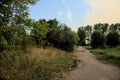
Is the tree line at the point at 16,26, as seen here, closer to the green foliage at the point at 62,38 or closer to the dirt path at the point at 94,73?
the dirt path at the point at 94,73

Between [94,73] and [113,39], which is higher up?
[113,39]

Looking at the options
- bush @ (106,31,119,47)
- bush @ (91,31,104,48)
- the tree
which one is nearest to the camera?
bush @ (106,31,119,47)

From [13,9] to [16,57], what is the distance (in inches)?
110

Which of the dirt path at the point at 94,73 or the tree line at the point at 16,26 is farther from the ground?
the tree line at the point at 16,26

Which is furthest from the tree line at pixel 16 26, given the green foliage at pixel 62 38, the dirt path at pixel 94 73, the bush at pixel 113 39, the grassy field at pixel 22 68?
the bush at pixel 113 39

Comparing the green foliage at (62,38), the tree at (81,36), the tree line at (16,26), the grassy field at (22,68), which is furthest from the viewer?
the tree at (81,36)

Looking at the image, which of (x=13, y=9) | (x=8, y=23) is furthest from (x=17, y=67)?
(x=13, y=9)

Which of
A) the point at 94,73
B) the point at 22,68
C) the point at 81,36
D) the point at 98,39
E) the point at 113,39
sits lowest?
the point at 94,73

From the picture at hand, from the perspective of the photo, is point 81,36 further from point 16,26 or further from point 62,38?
point 16,26

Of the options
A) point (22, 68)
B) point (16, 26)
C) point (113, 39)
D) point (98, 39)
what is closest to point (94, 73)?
point (22, 68)

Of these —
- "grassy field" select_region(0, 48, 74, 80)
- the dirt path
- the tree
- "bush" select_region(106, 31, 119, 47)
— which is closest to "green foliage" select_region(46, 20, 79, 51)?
the dirt path

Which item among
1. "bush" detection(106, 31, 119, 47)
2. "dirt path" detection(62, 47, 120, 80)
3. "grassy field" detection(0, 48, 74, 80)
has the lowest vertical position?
"dirt path" detection(62, 47, 120, 80)

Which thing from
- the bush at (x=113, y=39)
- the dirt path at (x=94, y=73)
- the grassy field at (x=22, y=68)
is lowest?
the dirt path at (x=94, y=73)

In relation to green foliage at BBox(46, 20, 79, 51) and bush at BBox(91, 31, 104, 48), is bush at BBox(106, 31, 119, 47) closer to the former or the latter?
bush at BBox(91, 31, 104, 48)
